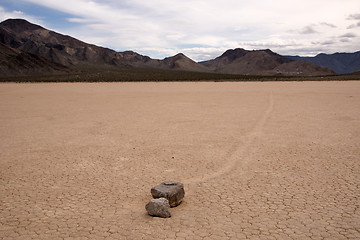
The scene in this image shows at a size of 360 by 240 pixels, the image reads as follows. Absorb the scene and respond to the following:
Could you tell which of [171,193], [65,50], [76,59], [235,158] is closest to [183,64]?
[76,59]

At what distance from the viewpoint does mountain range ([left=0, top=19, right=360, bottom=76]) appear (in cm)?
7419

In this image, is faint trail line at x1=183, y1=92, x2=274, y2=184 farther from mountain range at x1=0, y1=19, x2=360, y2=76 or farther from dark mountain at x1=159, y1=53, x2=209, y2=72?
dark mountain at x1=159, y1=53, x2=209, y2=72

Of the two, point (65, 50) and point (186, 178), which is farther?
point (65, 50)

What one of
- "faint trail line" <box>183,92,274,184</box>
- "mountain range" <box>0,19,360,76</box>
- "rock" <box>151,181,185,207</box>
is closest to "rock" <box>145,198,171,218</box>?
"rock" <box>151,181,185,207</box>

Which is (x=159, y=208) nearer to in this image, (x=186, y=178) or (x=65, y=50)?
(x=186, y=178)

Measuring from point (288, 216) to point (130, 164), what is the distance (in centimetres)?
380

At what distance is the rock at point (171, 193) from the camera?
15.9 feet

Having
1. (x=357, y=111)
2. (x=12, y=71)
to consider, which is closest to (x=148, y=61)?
(x=12, y=71)

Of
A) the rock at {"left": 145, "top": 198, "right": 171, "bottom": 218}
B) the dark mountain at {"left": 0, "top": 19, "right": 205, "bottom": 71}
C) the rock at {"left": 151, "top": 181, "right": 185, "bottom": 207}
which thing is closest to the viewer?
the rock at {"left": 145, "top": 198, "right": 171, "bottom": 218}

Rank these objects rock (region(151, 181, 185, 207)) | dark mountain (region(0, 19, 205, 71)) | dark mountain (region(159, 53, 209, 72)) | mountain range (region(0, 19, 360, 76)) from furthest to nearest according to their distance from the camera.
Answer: dark mountain (region(159, 53, 209, 72))
dark mountain (region(0, 19, 205, 71))
mountain range (region(0, 19, 360, 76))
rock (region(151, 181, 185, 207))

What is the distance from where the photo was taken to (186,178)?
20.6ft

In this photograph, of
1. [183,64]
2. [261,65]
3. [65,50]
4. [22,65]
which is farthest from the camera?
[183,64]

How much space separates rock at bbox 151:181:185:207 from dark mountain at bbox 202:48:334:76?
115m

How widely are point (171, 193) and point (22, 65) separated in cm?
7714
